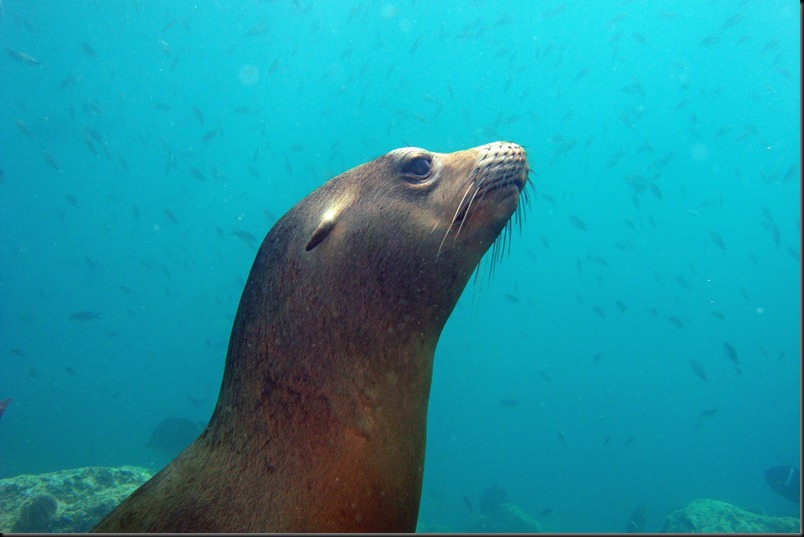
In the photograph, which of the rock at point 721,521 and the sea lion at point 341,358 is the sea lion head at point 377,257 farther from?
the rock at point 721,521

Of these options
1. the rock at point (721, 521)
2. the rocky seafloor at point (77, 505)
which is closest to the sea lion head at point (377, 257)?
the rocky seafloor at point (77, 505)

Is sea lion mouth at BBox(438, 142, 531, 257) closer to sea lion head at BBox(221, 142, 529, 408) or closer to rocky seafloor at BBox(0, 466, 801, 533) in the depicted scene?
sea lion head at BBox(221, 142, 529, 408)

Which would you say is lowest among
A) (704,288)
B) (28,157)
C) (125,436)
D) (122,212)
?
(125,436)

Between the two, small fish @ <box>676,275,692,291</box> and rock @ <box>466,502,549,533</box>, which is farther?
small fish @ <box>676,275,692,291</box>

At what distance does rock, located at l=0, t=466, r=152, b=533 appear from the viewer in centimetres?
668

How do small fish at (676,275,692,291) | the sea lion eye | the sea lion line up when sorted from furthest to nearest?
small fish at (676,275,692,291) → the sea lion eye → the sea lion

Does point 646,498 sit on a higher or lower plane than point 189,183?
lower

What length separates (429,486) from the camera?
3356 centimetres

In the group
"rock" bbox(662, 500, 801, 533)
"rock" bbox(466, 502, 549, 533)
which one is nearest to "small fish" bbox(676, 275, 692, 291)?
"rock" bbox(662, 500, 801, 533)

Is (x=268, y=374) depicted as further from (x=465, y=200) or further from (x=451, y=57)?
(x=451, y=57)

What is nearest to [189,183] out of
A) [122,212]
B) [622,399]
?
[122,212]

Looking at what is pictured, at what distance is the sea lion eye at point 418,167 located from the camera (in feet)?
6.70

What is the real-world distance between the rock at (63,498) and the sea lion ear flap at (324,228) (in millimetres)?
7096

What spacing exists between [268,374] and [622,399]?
279 feet
